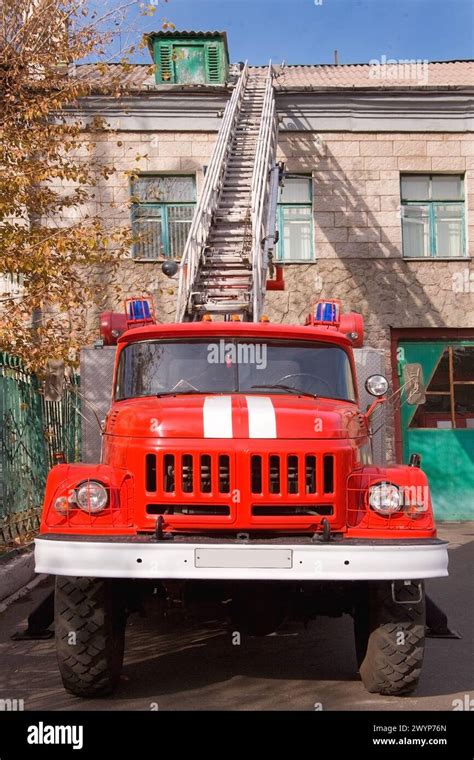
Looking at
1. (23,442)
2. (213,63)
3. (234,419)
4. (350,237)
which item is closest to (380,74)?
A: (213,63)

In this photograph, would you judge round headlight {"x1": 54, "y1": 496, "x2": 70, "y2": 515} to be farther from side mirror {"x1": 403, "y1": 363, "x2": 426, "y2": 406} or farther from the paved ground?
side mirror {"x1": 403, "y1": 363, "x2": 426, "y2": 406}

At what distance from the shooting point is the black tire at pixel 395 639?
5.66 metres

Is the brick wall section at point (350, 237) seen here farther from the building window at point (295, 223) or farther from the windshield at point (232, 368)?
the windshield at point (232, 368)

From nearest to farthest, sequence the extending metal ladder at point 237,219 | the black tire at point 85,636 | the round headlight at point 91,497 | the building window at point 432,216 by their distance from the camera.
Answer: the black tire at point 85,636
the round headlight at point 91,497
the extending metal ladder at point 237,219
the building window at point 432,216

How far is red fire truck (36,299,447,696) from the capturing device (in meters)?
5.40

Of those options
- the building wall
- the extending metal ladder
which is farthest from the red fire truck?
the building wall

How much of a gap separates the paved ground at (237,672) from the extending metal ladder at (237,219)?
3.49 m

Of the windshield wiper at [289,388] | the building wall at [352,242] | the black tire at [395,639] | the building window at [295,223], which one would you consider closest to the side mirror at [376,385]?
the windshield wiper at [289,388]

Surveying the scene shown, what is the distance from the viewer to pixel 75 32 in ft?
41.0

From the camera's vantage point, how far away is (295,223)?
18.5 metres

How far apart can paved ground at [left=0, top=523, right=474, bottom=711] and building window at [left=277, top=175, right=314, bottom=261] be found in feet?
36.3

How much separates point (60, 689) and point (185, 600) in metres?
0.99
